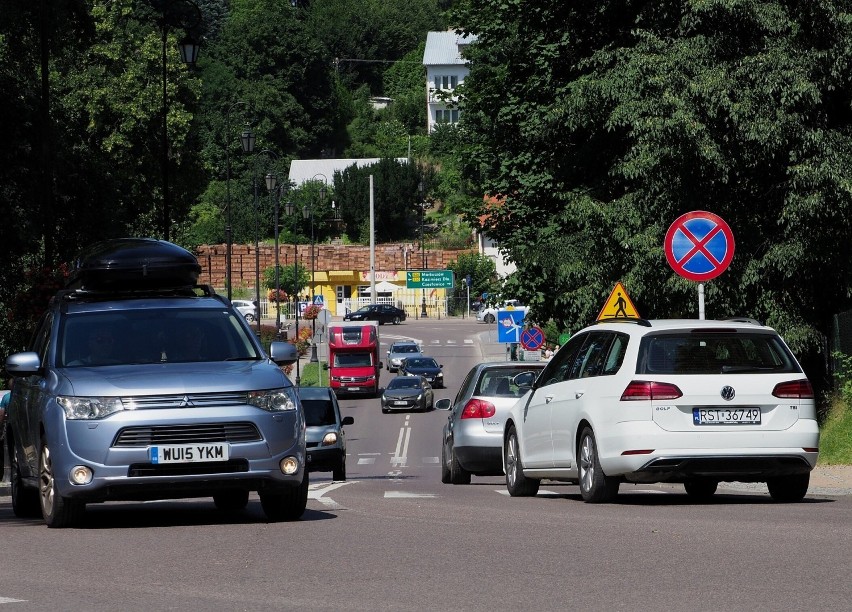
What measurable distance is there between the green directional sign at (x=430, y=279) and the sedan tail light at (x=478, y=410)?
9916cm

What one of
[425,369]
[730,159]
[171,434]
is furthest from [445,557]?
[425,369]

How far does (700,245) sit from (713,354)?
17.0 feet

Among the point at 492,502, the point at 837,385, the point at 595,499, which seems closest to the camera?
the point at 595,499

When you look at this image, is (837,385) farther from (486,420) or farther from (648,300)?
(486,420)

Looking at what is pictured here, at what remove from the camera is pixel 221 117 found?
5881 inches

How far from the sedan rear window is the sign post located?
4.73 m

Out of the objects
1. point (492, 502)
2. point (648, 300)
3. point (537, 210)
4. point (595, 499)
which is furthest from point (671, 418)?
point (537, 210)

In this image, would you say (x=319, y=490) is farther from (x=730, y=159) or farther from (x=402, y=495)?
(x=730, y=159)

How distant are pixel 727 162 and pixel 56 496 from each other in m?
15.8

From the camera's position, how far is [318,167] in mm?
157500

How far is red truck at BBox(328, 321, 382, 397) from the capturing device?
75312 millimetres

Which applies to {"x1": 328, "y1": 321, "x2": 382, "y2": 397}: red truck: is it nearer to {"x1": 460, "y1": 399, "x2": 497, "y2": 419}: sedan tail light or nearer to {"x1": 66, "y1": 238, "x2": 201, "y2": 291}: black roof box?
{"x1": 460, "y1": 399, "x2": 497, "y2": 419}: sedan tail light

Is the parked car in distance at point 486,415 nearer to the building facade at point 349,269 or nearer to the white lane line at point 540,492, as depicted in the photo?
the white lane line at point 540,492

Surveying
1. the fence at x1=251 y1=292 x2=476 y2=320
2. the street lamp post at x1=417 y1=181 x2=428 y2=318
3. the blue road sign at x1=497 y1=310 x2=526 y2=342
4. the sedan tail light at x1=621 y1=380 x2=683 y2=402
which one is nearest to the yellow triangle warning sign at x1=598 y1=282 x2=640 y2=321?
the sedan tail light at x1=621 y1=380 x2=683 y2=402
